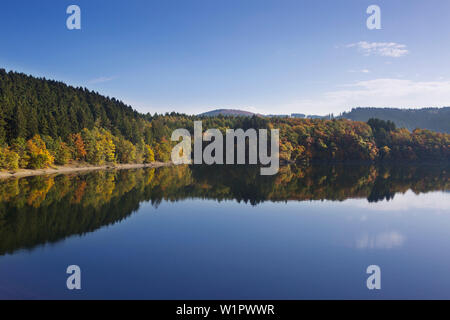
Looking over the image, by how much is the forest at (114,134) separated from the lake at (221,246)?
35243mm

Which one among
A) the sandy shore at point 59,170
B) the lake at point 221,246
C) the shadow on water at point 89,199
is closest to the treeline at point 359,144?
the sandy shore at point 59,170

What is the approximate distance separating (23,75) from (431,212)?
122m

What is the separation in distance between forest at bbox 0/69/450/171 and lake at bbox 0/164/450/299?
3524cm

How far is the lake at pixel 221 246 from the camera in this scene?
14.6 metres

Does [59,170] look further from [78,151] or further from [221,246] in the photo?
[221,246]

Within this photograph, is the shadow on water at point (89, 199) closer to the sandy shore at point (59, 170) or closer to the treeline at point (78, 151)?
the sandy shore at point (59, 170)

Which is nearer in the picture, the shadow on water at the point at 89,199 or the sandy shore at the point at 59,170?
the shadow on water at the point at 89,199

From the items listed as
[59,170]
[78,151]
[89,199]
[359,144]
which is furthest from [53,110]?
[359,144]

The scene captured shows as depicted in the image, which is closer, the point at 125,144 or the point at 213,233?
the point at 213,233

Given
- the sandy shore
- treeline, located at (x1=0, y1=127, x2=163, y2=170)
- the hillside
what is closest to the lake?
the sandy shore

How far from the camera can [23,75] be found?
4311 inches

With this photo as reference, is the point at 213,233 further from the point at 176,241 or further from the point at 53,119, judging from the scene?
the point at 53,119

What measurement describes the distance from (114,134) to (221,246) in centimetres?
10010

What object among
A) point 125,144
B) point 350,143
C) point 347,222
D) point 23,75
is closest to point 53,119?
point 125,144
